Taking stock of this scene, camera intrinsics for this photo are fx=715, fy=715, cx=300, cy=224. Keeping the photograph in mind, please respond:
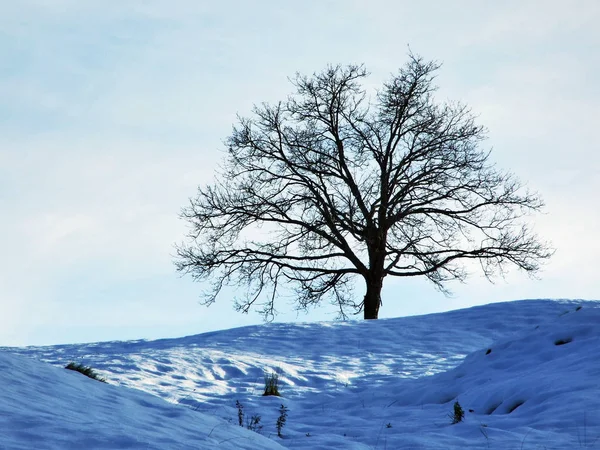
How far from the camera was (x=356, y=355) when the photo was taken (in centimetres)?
1361

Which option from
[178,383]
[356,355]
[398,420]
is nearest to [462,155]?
[356,355]

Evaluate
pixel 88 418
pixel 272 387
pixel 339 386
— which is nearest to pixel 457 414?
pixel 272 387

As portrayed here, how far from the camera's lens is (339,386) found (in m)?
11.1

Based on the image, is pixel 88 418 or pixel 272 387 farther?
pixel 272 387

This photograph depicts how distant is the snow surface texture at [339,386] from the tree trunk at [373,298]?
2.50m

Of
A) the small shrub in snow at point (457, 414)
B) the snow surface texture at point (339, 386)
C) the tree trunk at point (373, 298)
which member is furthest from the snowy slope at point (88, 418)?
the tree trunk at point (373, 298)

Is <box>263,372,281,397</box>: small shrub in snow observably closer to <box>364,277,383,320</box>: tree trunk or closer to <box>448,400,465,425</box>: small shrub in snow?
<box>448,400,465,425</box>: small shrub in snow

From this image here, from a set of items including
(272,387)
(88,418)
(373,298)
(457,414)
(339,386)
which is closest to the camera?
(88,418)

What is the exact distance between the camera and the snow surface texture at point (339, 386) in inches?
206

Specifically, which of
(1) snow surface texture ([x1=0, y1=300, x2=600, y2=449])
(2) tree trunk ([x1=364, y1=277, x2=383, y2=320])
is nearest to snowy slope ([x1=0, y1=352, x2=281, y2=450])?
(1) snow surface texture ([x1=0, y1=300, x2=600, y2=449])

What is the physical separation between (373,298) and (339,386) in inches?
352

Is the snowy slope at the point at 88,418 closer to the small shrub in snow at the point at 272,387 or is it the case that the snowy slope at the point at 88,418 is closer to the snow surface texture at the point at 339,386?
the snow surface texture at the point at 339,386

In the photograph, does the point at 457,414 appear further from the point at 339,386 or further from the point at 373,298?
the point at 373,298

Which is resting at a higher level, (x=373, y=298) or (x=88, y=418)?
(x=373, y=298)
